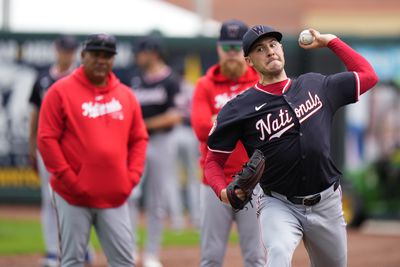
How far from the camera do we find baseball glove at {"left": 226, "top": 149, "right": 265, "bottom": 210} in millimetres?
5734

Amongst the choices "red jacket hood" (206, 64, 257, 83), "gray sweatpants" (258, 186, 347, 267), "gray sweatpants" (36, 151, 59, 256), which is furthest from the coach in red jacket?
"gray sweatpants" (36, 151, 59, 256)

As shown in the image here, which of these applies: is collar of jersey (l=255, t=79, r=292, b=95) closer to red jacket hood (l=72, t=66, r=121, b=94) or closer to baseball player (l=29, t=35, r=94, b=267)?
red jacket hood (l=72, t=66, r=121, b=94)

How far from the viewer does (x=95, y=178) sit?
7152mm

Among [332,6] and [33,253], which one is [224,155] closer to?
[33,253]

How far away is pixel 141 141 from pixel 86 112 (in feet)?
1.94

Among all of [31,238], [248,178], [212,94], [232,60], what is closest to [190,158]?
[31,238]

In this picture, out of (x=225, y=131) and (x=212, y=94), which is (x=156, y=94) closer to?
(x=212, y=94)

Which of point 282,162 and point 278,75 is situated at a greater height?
point 278,75

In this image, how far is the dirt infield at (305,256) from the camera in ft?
33.7

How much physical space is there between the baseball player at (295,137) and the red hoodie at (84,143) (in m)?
1.28

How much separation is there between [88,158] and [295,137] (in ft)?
5.97

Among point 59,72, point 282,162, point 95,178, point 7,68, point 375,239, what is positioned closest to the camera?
point 282,162

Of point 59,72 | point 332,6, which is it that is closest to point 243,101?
point 59,72

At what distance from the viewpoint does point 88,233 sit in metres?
7.22
